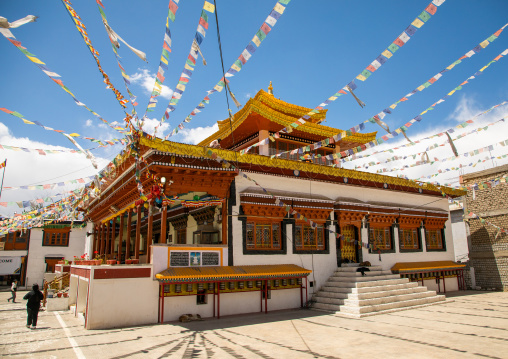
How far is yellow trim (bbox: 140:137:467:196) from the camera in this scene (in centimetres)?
1224

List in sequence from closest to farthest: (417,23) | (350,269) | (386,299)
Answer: (417,23) → (386,299) → (350,269)

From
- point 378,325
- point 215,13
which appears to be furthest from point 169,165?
point 378,325

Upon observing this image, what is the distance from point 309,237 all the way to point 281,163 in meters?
3.72

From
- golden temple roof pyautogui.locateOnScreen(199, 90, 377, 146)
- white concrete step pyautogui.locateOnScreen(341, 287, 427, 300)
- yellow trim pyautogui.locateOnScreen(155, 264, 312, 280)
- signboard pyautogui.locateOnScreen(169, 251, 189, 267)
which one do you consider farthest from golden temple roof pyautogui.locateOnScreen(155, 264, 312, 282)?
golden temple roof pyautogui.locateOnScreen(199, 90, 377, 146)

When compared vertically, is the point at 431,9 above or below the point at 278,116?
below

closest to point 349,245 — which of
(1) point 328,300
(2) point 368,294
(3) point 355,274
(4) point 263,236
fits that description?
(3) point 355,274

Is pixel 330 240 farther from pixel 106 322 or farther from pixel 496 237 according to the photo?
pixel 496 237

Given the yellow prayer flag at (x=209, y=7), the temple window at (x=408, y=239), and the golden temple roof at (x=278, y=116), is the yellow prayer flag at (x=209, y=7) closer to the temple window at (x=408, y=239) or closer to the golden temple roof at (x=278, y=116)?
the golden temple roof at (x=278, y=116)

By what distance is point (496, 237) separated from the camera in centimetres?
2078

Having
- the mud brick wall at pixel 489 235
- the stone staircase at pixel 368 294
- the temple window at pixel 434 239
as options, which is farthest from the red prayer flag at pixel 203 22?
the mud brick wall at pixel 489 235

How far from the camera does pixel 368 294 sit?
13477 millimetres

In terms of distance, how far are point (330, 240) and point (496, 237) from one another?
11.6 meters

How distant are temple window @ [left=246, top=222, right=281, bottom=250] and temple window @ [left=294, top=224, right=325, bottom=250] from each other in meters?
1.06

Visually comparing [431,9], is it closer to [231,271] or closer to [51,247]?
[231,271]
